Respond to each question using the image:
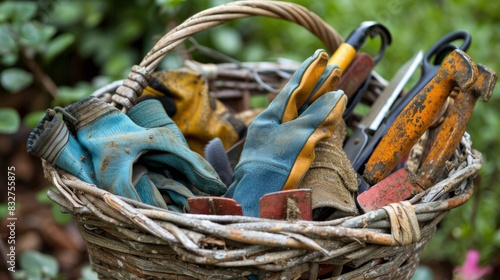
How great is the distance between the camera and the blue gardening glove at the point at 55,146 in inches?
34.2

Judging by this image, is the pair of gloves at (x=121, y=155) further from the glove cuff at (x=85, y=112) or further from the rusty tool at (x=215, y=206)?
the rusty tool at (x=215, y=206)

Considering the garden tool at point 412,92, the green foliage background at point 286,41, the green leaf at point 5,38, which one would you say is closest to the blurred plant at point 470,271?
the green foliage background at point 286,41

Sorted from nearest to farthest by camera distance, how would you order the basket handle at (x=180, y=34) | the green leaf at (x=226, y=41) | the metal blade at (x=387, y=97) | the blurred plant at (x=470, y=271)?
1. the basket handle at (x=180, y=34)
2. the metal blade at (x=387, y=97)
3. the blurred plant at (x=470, y=271)
4. the green leaf at (x=226, y=41)

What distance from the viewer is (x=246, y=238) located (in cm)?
73

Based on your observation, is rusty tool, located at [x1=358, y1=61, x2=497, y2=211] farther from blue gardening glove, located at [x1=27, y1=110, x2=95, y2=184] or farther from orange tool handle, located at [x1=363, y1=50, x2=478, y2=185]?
blue gardening glove, located at [x1=27, y1=110, x2=95, y2=184]

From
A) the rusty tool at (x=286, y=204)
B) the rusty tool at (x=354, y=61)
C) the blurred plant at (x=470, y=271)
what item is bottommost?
the blurred plant at (x=470, y=271)

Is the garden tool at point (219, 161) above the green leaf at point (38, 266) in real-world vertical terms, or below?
above

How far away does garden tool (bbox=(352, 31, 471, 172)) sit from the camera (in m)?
1.06

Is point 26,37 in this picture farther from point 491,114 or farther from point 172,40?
point 491,114

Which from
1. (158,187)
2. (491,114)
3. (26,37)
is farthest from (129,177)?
(491,114)

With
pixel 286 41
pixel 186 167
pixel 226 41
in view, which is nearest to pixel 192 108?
pixel 186 167

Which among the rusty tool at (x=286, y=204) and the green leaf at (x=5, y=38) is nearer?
the rusty tool at (x=286, y=204)

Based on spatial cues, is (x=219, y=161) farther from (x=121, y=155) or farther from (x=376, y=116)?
(x=376, y=116)

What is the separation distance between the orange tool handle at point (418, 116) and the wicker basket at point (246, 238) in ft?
0.34
